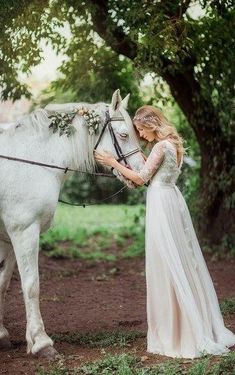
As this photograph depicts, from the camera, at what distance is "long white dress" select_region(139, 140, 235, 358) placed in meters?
5.26

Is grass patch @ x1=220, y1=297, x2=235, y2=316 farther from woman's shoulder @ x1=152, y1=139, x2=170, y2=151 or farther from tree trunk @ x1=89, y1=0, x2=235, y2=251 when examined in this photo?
tree trunk @ x1=89, y1=0, x2=235, y2=251

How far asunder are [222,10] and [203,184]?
3.22 metres

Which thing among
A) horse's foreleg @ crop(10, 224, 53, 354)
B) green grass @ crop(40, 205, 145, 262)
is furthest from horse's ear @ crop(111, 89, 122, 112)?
green grass @ crop(40, 205, 145, 262)

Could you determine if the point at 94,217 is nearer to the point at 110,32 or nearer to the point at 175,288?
the point at 110,32

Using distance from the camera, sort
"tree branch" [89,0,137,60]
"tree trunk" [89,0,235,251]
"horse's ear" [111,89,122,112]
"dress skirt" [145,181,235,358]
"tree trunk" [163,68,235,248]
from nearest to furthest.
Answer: "dress skirt" [145,181,235,358], "horse's ear" [111,89,122,112], "tree branch" [89,0,137,60], "tree trunk" [89,0,235,251], "tree trunk" [163,68,235,248]

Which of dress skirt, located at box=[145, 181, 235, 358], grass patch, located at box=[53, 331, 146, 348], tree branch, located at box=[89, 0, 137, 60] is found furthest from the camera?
tree branch, located at box=[89, 0, 137, 60]

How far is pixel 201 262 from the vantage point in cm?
554

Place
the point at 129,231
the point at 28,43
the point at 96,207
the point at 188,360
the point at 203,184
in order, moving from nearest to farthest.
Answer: the point at 188,360
the point at 28,43
the point at 203,184
the point at 129,231
the point at 96,207

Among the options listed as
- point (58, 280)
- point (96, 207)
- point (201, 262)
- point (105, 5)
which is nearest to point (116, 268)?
point (58, 280)

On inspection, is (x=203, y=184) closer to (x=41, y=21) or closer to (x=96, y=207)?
(x=41, y=21)

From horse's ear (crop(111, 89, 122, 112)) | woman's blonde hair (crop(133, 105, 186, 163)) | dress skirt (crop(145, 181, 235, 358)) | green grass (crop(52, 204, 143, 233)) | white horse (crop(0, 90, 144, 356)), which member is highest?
horse's ear (crop(111, 89, 122, 112))

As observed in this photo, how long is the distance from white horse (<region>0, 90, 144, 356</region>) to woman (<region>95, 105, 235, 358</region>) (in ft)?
0.50

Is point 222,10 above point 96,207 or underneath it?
above

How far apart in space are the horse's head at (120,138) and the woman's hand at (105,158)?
5 centimetres
